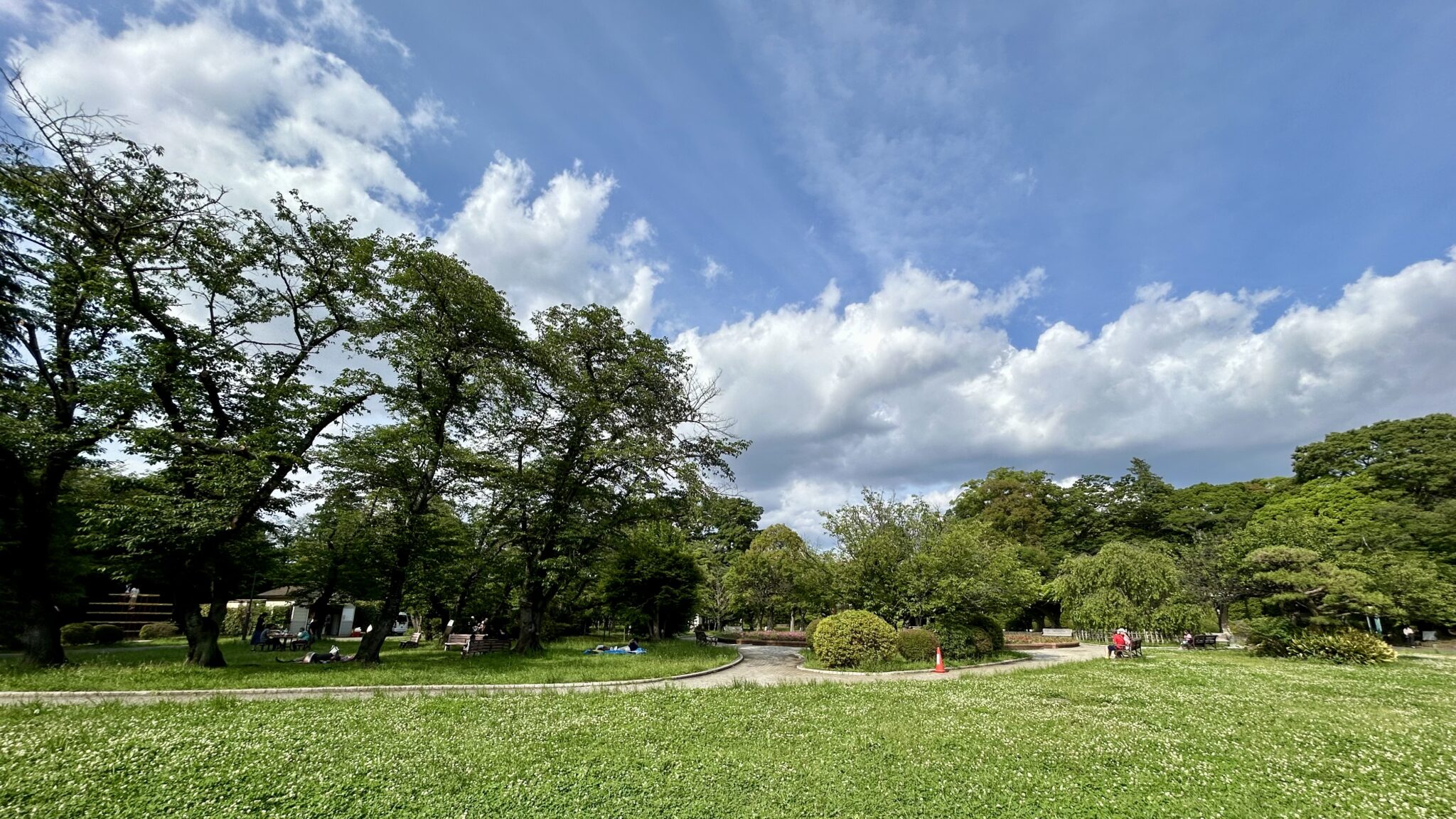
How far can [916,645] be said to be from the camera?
19.7 meters

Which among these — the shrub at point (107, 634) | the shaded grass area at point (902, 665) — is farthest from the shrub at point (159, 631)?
the shaded grass area at point (902, 665)

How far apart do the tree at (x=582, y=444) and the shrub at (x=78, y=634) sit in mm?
→ 21401

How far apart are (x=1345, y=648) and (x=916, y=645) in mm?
16780

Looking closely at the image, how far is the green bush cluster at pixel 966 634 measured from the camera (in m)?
21.0

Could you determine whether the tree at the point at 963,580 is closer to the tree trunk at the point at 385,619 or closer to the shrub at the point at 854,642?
the shrub at the point at 854,642

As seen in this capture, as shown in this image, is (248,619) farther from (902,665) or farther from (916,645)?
(916,645)

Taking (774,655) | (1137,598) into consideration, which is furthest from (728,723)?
(1137,598)

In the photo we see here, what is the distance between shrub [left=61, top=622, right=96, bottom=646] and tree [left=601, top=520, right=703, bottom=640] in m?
23.0

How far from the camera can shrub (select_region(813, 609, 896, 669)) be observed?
61.0 feet

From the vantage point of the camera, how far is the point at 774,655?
2427 cm

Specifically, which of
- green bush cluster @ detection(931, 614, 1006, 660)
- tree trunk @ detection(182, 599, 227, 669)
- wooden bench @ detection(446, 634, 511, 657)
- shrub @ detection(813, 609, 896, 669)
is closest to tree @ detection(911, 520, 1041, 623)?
green bush cluster @ detection(931, 614, 1006, 660)

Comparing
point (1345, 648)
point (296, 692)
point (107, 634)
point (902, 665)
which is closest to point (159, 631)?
point (107, 634)

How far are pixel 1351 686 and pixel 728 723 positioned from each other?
1710cm

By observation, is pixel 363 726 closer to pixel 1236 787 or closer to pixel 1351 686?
pixel 1236 787
